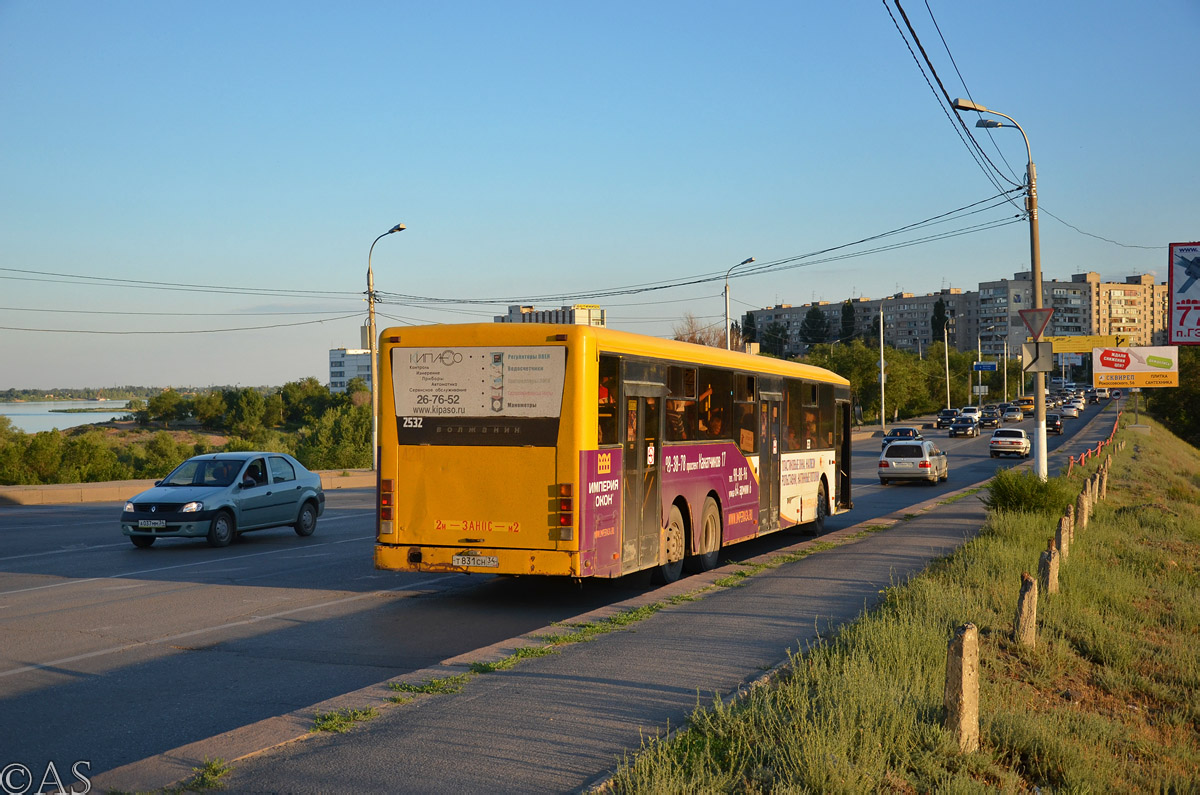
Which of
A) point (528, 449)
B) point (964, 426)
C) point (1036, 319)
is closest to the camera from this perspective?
point (528, 449)

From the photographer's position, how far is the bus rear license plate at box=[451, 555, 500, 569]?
10.5 metres

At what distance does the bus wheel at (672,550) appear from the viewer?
12.4 meters

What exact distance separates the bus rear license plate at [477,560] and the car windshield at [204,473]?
8.52m

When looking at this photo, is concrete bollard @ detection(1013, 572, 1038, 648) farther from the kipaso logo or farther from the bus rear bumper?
the kipaso logo

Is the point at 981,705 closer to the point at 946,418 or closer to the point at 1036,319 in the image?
the point at 1036,319

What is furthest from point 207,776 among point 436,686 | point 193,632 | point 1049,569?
point 1049,569

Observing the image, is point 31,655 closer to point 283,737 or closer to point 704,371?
point 283,737

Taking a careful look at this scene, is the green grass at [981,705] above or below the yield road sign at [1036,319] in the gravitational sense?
below

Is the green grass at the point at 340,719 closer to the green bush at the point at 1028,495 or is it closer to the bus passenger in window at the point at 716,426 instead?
the bus passenger in window at the point at 716,426

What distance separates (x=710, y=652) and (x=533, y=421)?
11.1ft

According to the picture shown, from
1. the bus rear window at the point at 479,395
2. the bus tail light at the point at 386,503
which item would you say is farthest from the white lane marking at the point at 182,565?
the bus rear window at the point at 479,395

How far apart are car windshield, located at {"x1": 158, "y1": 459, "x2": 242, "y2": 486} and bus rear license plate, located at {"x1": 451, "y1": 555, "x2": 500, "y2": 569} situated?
8.52 m

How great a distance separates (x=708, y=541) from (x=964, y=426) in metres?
59.9

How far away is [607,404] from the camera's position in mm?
10805
